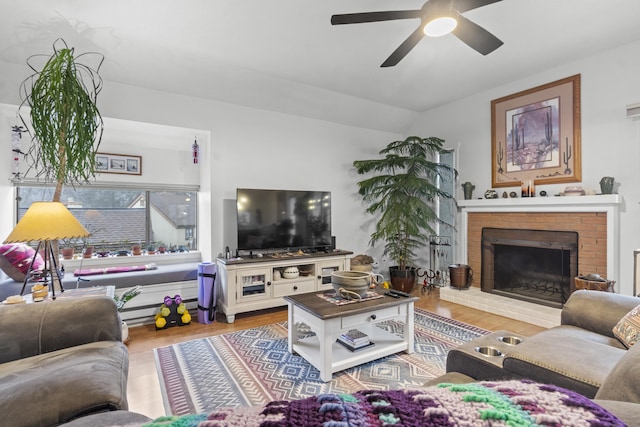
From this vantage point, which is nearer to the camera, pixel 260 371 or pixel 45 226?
pixel 45 226

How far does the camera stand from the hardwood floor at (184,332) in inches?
76.3

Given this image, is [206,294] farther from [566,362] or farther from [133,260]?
[566,362]

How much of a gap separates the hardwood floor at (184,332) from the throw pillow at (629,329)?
58.4 inches

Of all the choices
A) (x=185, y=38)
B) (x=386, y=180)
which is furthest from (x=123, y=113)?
(x=386, y=180)

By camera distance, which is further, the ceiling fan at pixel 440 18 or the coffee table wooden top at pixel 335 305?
the coffee table wooden top at pixel 335 305

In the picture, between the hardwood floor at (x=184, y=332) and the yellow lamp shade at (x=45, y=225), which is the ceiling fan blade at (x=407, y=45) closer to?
the yellow lamp shade at (x=45, y=225)

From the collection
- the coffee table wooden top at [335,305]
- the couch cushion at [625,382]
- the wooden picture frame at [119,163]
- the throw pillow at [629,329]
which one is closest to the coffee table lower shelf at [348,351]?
the coffee table wooden top at [335,305]

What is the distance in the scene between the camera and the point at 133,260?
364 centimetres

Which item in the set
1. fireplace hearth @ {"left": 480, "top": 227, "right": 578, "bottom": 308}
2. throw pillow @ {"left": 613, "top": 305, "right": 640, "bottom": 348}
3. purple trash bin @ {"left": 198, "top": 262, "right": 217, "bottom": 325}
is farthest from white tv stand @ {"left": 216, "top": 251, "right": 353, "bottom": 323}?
throw pillow @ {"left": 613, "top": 305, "right": 640, "bottom": 348}

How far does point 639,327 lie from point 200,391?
2.37m

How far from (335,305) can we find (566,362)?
51.4 inches

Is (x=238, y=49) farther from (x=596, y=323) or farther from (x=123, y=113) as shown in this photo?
(x=596, y=323)

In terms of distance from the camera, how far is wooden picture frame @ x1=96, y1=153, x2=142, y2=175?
3562mm

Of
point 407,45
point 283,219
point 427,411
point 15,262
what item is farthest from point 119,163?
point 427,411
